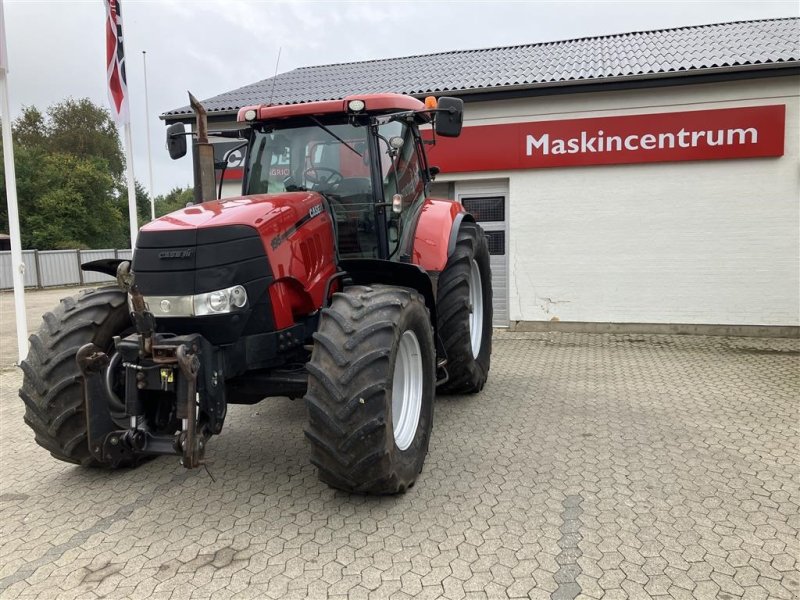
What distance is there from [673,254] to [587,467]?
225 inches

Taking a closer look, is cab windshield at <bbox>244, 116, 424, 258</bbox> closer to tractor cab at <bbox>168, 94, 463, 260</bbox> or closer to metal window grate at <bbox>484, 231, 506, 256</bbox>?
tractor cab at <bbox>168, 94, 463, 260</bbox>

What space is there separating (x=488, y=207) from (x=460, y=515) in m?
6.90

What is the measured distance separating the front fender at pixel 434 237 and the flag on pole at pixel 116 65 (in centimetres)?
449

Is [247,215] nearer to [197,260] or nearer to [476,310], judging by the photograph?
[197,260]

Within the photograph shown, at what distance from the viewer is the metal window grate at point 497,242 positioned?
948 cm

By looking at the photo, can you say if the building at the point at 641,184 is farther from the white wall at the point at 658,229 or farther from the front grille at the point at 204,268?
the front grille at the point at 204,268

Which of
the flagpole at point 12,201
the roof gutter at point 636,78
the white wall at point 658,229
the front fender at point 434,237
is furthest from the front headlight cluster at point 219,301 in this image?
the roof gutter at point 636,78

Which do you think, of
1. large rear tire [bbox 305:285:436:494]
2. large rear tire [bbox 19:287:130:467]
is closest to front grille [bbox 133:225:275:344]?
large rear tire [bbox 305:285:436:494]

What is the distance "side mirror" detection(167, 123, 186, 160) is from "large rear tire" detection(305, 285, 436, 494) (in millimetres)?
2067

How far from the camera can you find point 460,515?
10.7 feet

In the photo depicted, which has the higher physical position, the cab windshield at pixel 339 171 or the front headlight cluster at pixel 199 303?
the cab windshield at pixel 339 171

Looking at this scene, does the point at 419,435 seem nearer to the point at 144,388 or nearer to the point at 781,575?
the point at 144,388

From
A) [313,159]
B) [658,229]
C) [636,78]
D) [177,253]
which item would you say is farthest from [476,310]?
[636,78]

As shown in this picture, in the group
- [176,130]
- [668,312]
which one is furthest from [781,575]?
[668,312]
